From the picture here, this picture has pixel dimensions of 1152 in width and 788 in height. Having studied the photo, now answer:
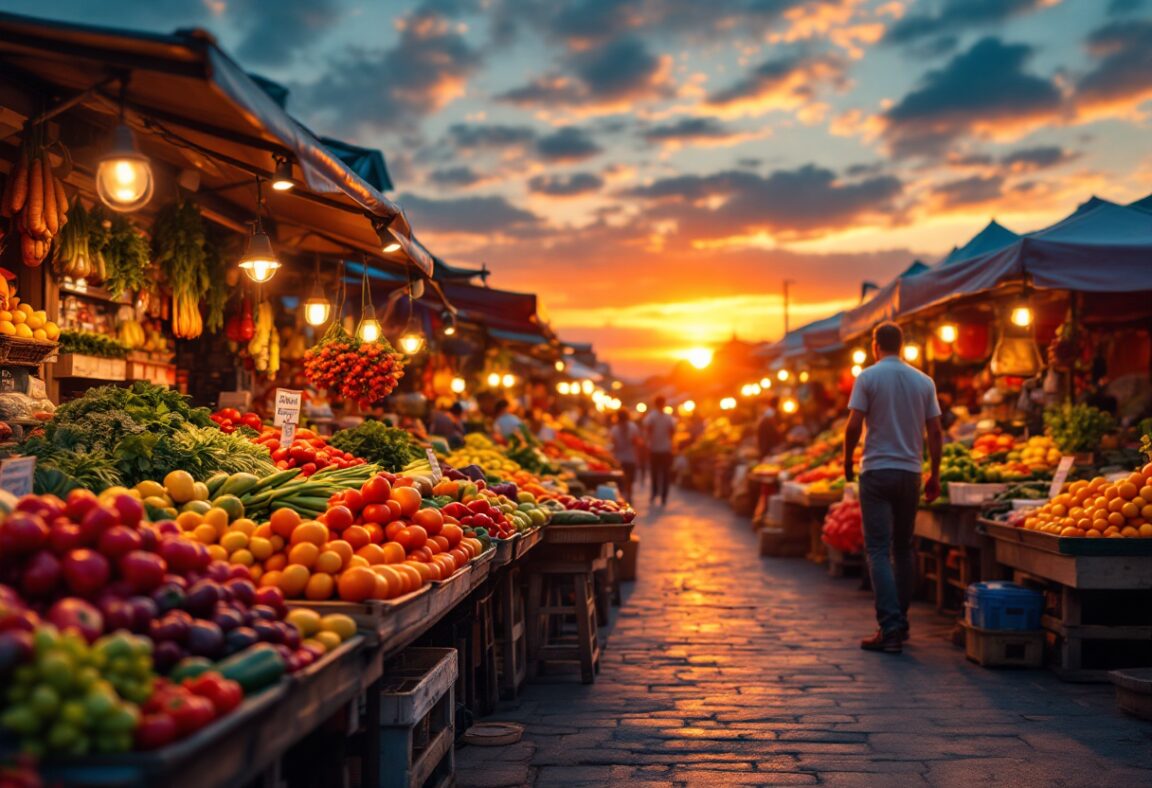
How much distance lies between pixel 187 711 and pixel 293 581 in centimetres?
152

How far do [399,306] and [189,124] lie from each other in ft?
20.8

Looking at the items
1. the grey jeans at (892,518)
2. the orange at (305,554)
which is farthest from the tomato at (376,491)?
the grey jeans at (892,518)

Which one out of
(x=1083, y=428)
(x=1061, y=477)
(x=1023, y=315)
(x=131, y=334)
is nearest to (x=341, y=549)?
(x=131, y=334)

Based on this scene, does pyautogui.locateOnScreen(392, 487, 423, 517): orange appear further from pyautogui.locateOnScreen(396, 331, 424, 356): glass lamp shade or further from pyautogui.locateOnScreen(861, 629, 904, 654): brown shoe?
pyautogui.locateOnScreen(396, 331, 424, 356): glass lamp shade

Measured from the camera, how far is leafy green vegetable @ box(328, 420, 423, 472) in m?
7.68

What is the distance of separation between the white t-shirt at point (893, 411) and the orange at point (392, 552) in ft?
14.7

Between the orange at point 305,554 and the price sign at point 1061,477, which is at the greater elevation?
the price sign at point 1061,477

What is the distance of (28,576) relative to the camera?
2723mm

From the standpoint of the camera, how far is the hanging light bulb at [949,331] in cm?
1296

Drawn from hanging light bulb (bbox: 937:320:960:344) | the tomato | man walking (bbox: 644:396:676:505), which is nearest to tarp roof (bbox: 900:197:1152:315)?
hanging light bulb (bbox: 937:320:960:344)

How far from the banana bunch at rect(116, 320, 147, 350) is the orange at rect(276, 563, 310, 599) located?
488 cm

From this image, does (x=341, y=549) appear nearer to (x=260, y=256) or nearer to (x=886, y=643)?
(x=260, y=256)

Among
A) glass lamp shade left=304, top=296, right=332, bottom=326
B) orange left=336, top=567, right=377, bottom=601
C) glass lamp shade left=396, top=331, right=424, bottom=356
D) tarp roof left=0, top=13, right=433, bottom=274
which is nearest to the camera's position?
orange left=336, top=567, right=377, bottom=601

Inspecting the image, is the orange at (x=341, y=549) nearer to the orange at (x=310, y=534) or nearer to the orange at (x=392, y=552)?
the orange at (x=310, y=534)
